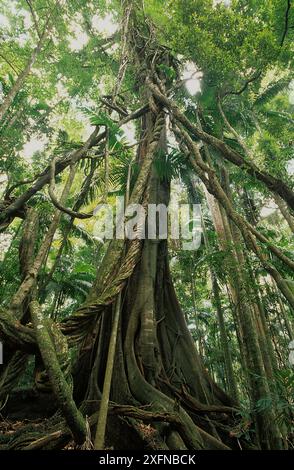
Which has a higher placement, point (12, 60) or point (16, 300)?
point (12, 60)

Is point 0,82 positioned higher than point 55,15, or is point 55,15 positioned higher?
point 55,15

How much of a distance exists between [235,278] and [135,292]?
116cm

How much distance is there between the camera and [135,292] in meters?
3.51

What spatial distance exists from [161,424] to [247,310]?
1.61m

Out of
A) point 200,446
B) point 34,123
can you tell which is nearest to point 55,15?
point 34,123

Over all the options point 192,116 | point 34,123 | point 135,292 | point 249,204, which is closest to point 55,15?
point 34,123

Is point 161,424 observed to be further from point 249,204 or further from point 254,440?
point 249,204

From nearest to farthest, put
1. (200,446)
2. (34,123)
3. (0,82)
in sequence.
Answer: (200,446) → (0,82) → (34,123)

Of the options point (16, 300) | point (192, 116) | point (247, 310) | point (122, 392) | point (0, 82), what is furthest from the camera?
point (0, 82)

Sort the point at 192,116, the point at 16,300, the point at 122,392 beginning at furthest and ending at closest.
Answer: the point at 192,116 → the point at 122,392 → the point at 16,300

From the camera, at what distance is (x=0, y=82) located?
6.70m

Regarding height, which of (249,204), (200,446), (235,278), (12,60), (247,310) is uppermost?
(12,60)

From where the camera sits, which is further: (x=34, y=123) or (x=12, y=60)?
(x=34, y=123)

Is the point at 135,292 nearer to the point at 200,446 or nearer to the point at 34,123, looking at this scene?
the point at 200,446
